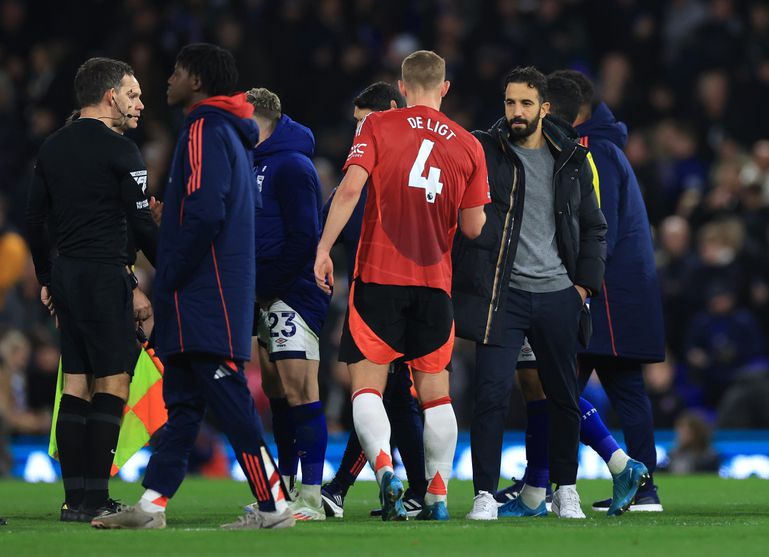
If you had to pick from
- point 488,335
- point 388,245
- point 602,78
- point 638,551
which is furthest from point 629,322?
point 602,78

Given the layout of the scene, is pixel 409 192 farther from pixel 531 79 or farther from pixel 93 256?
pixel 93 256

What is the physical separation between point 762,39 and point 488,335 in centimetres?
1044

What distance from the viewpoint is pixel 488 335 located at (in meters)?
7.76

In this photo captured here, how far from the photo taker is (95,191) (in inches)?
303

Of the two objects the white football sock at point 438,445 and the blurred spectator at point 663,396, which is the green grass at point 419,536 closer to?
the white football sock at point 438,445

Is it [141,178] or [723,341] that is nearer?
[141,178]

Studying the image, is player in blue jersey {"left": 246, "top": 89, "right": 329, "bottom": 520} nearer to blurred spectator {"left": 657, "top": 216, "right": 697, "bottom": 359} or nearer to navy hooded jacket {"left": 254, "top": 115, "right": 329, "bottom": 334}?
navy hooded jacket {"left": 254, "top": 115, "right": 329, "bottom": 334}

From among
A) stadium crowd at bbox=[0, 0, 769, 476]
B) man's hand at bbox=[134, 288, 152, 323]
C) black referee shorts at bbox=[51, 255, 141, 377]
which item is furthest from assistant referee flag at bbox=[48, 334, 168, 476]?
stadium crowd at bbox=[0, 0, 769, 476]

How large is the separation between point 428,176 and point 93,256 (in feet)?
5.71

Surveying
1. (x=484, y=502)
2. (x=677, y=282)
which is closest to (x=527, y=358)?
(x=484, y=502)

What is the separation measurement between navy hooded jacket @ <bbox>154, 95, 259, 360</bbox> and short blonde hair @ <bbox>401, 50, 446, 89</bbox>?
3.52 feet

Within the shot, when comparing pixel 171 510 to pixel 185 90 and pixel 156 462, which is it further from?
pixel 185 90

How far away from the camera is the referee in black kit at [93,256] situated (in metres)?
7.69

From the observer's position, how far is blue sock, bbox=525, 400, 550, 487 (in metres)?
8.38
